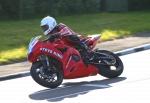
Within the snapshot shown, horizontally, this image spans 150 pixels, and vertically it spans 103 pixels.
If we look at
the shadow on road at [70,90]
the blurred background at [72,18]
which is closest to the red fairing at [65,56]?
the shadow on road at [70,90]

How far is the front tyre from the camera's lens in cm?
1259

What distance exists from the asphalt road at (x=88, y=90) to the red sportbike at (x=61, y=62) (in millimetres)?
187

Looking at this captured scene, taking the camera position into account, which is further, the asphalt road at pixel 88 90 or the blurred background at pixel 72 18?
the blurred background at pixel 72 18

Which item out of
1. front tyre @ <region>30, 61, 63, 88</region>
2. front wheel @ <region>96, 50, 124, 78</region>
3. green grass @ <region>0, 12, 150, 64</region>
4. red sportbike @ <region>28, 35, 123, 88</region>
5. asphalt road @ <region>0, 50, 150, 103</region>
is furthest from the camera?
green grass @ <region>0, 12, 150, 64</region>

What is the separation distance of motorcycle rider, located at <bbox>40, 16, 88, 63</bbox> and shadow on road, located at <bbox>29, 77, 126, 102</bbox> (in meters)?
0.54

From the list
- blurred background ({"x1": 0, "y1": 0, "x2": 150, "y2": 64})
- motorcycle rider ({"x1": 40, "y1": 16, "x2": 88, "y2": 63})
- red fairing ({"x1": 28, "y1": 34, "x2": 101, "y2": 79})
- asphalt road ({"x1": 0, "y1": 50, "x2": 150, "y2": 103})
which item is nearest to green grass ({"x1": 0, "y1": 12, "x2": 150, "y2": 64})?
blurred background ({"x1": 0, "y1": 0, "x2": 150, "y2": 64})

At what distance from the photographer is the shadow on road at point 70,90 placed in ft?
38.9

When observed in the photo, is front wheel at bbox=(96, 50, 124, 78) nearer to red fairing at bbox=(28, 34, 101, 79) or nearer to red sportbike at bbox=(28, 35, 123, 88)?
red sportbike at bbox=(28, 35, 123, 88)

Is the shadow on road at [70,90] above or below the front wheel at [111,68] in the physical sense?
below

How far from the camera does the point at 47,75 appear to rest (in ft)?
41.8

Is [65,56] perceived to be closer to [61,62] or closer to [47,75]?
[61,62]

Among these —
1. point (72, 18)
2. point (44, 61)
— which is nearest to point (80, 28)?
point (72, 18)

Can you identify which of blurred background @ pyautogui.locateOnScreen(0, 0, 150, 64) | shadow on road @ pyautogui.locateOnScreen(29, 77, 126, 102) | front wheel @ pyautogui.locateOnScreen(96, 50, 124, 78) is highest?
blurred background @ pyautogui.locateOnScreen(0, 0, 150, 64)

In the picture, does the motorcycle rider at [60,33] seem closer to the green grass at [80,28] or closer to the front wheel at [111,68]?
the front wheel at [111,68]
